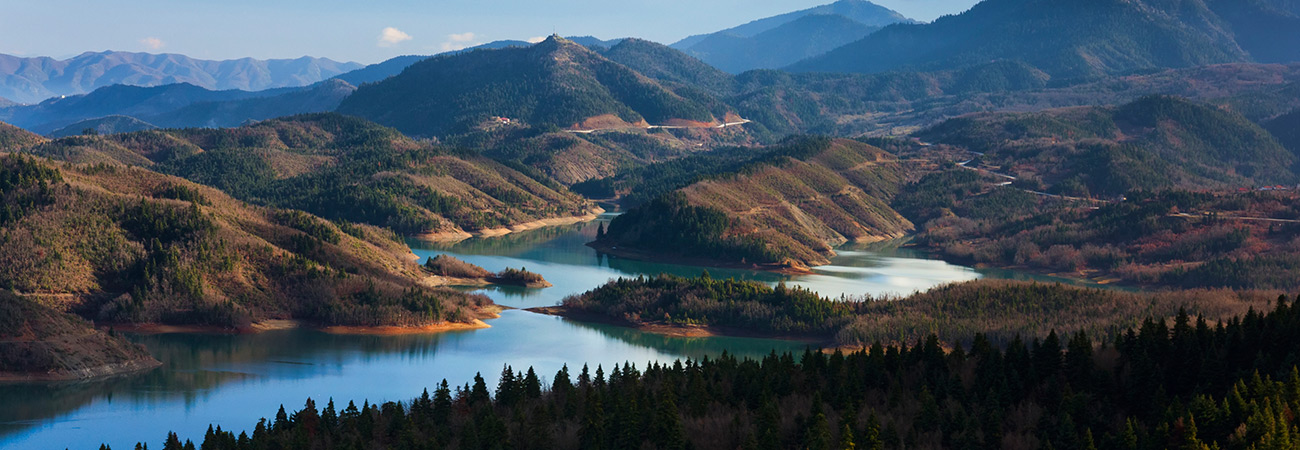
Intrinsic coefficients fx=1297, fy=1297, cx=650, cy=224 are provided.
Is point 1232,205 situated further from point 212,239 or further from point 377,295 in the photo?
point 212,239

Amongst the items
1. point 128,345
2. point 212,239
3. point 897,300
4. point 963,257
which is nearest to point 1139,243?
point 963,257

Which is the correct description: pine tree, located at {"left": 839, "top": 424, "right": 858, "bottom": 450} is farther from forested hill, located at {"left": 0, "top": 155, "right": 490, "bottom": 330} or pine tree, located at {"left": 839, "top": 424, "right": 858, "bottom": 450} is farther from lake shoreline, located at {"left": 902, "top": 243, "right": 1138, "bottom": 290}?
lake shoreline, located at {"left": 902, "top": 243, "right": 1138, "bottom": 290}

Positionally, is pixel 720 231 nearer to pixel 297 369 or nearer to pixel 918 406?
pixel 297 369

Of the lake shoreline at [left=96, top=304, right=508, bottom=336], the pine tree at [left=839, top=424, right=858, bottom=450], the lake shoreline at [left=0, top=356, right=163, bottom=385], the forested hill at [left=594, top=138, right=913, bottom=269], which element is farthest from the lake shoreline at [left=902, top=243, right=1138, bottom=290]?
the lake shoreline at [left=0, top=356, right=163, bottom=385]

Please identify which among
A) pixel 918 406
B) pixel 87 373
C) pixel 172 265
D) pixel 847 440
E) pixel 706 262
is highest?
pixel 706 262

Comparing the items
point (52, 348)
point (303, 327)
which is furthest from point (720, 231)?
point (52, 348)
